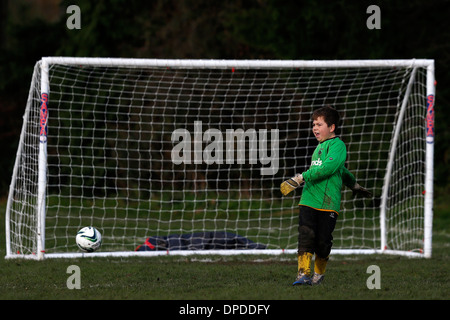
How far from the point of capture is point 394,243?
10289 mm

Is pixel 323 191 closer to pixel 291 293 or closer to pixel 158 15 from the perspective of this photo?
pixel 291 293

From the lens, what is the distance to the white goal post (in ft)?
27.9

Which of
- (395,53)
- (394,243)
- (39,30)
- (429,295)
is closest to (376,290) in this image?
(429,295)

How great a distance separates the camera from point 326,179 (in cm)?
575

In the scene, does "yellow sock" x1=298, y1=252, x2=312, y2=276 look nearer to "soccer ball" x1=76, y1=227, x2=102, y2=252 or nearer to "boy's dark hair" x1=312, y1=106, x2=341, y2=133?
"boy's dark hair" x1=312, y1=106, x2=341, y2=133

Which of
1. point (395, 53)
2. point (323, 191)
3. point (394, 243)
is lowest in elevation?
point (394, 243)

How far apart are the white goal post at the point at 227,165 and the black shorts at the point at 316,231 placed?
118 inches

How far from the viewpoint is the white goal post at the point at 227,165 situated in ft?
27.9
